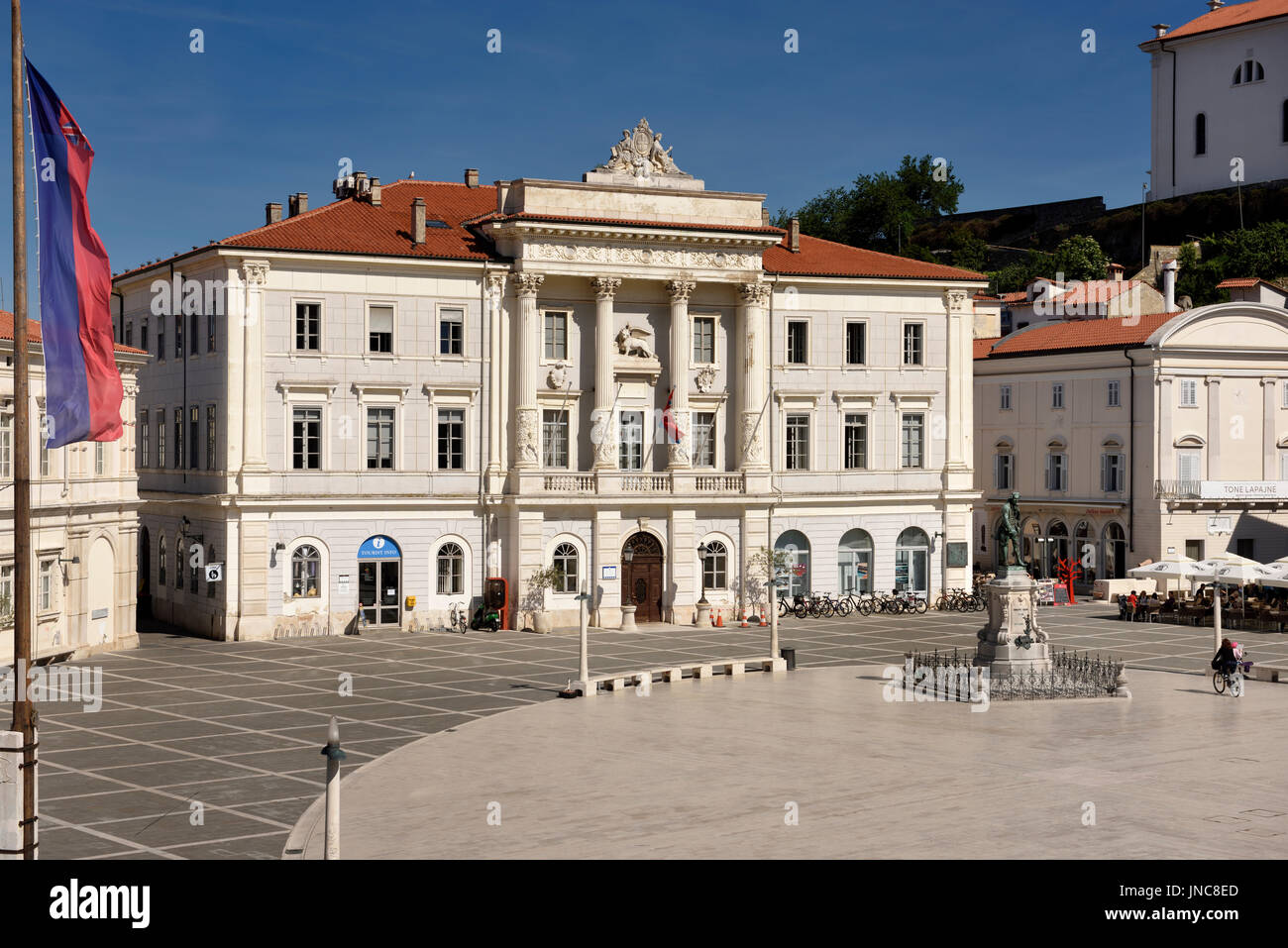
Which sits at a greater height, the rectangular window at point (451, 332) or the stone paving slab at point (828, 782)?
the rectangular window at point (451, 332)

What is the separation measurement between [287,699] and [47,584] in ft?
36.9

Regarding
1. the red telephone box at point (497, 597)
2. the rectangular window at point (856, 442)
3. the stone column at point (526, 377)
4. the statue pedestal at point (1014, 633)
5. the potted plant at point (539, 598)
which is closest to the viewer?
the statue pedestal at point (1014, 633)

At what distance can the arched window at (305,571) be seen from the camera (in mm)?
56812

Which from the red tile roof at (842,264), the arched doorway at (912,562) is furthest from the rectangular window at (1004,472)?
the red tile roof at (842,264)

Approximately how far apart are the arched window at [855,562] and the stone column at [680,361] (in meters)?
8.40

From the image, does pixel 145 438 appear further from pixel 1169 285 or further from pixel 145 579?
pixel 1169 285

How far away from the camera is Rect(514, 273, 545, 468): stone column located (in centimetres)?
5978

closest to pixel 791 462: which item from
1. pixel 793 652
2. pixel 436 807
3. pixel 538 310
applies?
pixel 538 310

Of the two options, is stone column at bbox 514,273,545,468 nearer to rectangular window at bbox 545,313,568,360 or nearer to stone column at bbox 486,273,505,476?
stone column at bbox 486,273,505,476

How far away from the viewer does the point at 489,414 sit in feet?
197

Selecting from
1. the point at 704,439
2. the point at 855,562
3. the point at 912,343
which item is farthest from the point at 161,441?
the point at 912,343

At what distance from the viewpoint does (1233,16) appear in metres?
116

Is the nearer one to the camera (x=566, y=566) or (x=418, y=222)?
(x=418, y=222)

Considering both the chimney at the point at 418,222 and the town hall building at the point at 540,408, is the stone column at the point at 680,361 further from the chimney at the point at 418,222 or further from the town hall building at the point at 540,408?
the chimney at the point at 418,222
